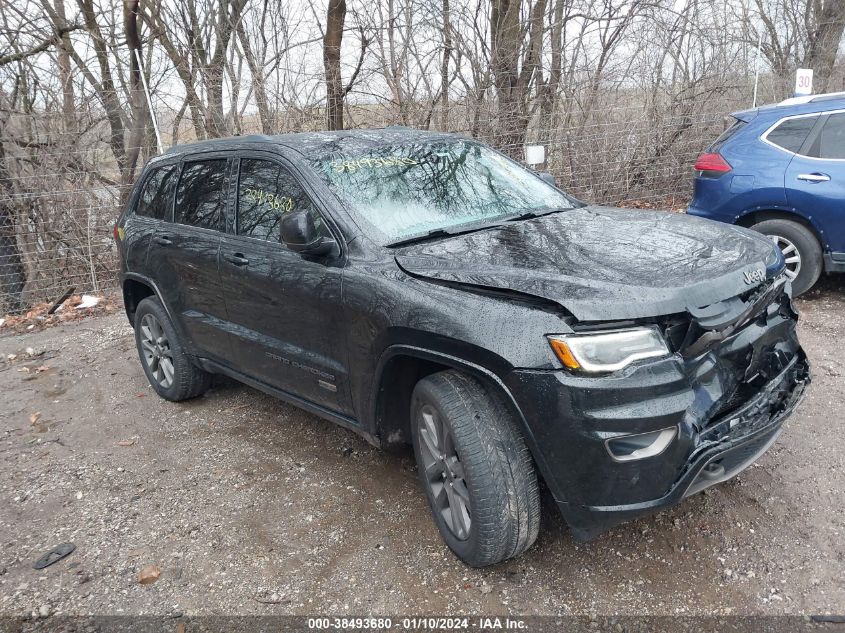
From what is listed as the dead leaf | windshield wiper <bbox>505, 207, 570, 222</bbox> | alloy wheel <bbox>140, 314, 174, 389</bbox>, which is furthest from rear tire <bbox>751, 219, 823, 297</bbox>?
the dead leaf

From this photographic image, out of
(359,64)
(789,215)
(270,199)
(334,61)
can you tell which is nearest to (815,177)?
(789,215)

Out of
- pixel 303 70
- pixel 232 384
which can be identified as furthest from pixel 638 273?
pixel 303 70

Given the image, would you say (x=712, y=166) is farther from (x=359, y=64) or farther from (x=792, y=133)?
(x=359, y=64)

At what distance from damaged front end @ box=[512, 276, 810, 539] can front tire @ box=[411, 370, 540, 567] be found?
0.16 meters

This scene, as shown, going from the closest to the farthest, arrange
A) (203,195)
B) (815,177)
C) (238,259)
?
(238,259)
(203,195)
(815,177)

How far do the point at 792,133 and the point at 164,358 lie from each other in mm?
5434

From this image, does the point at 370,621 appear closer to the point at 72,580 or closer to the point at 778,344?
the point at 72,580

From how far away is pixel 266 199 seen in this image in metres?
3.61

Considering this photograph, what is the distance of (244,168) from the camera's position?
380 cm

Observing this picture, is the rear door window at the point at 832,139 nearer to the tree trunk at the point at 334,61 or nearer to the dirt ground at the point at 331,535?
the dirt ground at the point at 331,535

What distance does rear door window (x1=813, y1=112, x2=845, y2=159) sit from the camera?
205 inches

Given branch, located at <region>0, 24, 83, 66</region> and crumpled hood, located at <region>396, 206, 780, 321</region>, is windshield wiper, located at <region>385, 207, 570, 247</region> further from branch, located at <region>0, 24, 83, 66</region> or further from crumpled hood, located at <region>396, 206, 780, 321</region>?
branch, located at <region>0, 24, 83, 66</region>

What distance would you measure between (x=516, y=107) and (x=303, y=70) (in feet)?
10.9

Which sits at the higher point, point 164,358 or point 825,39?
point 825,39
